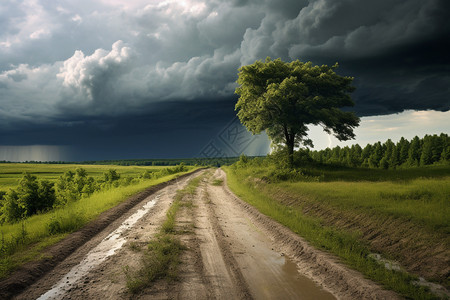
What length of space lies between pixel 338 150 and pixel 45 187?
87112mm

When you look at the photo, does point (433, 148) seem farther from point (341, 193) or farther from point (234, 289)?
point (234, 289)

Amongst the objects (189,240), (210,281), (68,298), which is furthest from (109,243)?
(210,281)

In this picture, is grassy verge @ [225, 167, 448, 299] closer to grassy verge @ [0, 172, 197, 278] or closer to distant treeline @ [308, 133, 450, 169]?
grassy verge @ [0, 172, 197, 278]

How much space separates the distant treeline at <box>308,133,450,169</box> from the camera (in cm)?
5353

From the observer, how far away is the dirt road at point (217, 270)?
5316 millimetres

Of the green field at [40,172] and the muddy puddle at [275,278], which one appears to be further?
the green field at [40,172]

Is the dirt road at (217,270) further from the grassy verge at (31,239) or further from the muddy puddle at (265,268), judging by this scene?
the grassy verge at (31,239)

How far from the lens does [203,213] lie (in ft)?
43.7

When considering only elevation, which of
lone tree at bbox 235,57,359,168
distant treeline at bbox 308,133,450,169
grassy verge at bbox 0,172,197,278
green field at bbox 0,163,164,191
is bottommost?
green field at bbox 0,163,164,191

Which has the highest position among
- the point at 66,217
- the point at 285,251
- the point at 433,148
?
the point at 433,148

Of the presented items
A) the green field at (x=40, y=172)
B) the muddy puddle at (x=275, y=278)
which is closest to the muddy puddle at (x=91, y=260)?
the muddy puddle at (x=275, y=278)

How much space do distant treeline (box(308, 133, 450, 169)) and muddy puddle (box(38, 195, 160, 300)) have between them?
40.5 meters

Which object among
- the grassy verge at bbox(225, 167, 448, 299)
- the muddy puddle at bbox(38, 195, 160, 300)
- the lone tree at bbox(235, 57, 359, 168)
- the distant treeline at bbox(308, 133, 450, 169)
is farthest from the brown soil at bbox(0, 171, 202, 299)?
the distant treeline at bbox(308, 133, 450, 169)

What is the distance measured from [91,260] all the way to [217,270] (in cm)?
390
